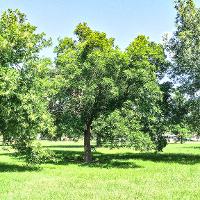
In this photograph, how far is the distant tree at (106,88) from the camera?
4044 centimetres

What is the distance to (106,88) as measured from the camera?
135 ft

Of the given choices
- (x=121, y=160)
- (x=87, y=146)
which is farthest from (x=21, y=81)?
(x=121, y=160)

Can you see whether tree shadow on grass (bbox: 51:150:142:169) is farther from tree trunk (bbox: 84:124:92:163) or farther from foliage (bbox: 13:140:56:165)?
foliage (bbox: 13:140:56:165)

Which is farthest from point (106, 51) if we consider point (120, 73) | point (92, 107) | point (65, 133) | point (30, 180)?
point (30, 180)

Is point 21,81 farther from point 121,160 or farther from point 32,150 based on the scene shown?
point 121,160

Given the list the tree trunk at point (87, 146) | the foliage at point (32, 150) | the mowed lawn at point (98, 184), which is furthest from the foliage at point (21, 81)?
the tree trunk at point (87, 146)

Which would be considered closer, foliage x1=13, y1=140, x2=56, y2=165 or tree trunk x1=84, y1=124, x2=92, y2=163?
foliage x1=13, y1=140, x2=56, y2=165

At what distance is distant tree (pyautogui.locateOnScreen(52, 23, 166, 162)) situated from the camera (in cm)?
4044

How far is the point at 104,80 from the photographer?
39.9 m

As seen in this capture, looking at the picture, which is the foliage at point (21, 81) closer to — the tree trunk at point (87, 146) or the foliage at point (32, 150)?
the foliage at point (32, 150)

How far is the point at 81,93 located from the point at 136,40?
7.62 metres

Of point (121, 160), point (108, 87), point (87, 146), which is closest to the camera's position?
point (108, 87)

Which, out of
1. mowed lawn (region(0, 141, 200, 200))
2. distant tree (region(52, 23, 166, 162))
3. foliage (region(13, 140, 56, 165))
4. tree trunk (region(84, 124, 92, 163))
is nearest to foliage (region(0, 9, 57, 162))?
foliage (region(13, 140, 56, 165))

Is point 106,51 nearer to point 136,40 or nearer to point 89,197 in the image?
point 136,40
